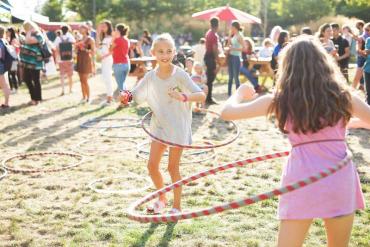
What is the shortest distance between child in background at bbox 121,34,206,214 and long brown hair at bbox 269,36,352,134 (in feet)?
6.57

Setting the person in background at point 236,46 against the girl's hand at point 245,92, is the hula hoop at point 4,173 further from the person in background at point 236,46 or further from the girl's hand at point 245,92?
the person in background at point 236,46

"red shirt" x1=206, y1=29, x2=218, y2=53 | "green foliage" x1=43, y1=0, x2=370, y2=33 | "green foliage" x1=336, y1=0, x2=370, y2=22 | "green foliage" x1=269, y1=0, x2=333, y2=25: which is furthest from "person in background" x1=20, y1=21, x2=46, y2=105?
"green foliage" x1=269, y1=0, x2=333, y2=25

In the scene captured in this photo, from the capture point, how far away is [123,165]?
828 cm

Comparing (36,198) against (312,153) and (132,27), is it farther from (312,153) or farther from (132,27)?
(132,27)

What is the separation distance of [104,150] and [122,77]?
455 centimetres

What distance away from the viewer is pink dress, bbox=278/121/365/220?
328 cm

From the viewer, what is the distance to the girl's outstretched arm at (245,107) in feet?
11.0

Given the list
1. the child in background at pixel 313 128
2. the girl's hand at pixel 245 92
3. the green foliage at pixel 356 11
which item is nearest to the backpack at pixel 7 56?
the girl's hand at pixel 245 92

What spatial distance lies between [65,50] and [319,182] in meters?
13.9

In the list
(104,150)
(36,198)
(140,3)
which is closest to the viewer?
(36,198)

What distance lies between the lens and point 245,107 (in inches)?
134

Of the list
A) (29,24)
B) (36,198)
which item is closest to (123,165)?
(36,198)

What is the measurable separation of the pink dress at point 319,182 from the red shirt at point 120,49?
10132 mm

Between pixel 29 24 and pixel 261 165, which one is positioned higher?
pixel 29 24
